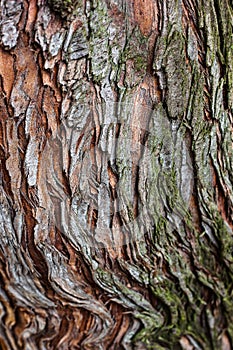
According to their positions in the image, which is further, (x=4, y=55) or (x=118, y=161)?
(x=118, y=161)

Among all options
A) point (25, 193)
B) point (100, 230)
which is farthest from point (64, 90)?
point (100, 230)

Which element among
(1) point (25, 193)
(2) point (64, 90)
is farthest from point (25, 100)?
(1) point (25, 193)

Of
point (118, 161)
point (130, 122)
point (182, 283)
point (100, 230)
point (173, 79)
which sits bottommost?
point (182, 283)

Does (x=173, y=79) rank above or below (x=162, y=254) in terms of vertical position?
above

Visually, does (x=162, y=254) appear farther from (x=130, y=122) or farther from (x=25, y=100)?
(x=25, y=100)

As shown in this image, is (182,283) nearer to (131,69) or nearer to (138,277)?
(138,277)

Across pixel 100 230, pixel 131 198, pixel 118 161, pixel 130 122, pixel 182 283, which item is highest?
pixel 130 122
